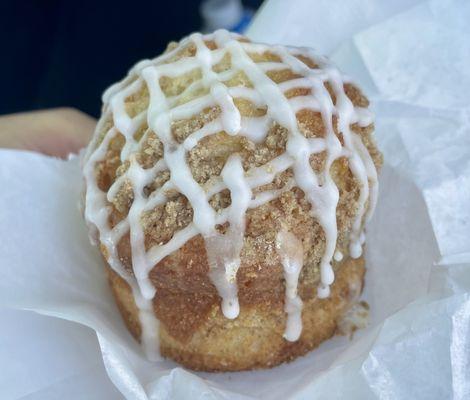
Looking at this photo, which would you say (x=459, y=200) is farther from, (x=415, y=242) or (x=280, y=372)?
(x=280, y=372)

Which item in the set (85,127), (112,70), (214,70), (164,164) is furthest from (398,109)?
(112,70)

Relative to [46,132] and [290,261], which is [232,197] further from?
[46,132]

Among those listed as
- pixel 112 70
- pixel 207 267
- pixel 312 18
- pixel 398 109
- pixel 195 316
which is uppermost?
pixel 312 18

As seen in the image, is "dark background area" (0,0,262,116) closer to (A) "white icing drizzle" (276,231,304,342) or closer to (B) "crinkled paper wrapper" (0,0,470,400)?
(B) "crinkled paper wrapper" (0,0,470,400)

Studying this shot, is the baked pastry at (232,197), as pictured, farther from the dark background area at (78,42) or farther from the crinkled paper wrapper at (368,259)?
the dark background area at (78,42)

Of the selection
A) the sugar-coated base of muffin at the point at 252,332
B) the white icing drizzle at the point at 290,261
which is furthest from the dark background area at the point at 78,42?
the white icing drizzle at the point at 290,261

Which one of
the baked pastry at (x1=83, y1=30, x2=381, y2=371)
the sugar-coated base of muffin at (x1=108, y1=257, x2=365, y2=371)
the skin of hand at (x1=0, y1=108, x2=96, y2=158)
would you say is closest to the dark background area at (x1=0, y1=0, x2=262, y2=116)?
the skin of hand at (x1=0, y1=108, x2=96, y2=158)
